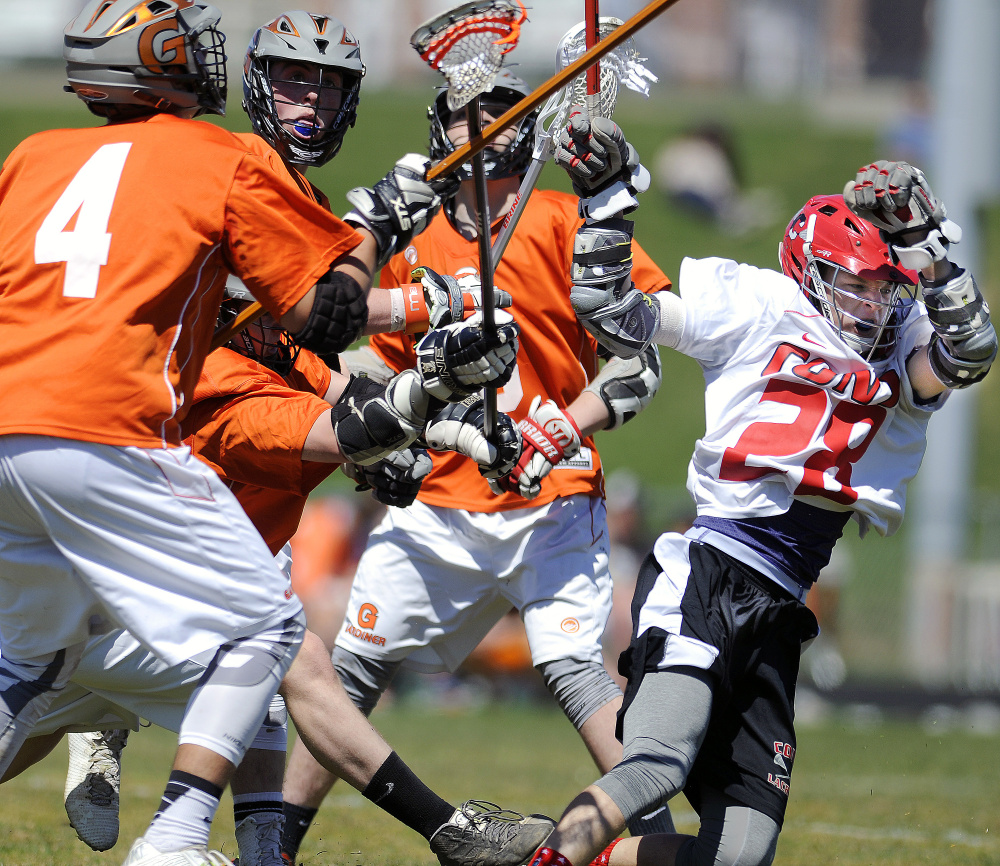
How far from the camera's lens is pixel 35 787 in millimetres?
6707

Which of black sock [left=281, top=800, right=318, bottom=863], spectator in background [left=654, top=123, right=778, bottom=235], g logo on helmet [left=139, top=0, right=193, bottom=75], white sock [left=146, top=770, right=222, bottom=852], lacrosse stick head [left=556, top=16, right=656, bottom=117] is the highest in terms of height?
g logo on helmet [left=139, top=0, right=193, bottom=75]

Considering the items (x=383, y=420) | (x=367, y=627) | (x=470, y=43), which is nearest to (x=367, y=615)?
(x=367, y=627)

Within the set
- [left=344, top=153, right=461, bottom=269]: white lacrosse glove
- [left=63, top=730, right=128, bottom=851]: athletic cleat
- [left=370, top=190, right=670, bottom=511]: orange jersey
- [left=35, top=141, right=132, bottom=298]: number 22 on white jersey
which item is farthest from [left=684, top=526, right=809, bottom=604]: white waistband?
[left=63, top=730, right=128, bottom=851]: athletic cleat

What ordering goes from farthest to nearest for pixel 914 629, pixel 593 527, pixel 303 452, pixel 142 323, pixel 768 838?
pixel 914 629
pixel 593 527
pixel 303 452
pixel 768 838
pixel 142 323

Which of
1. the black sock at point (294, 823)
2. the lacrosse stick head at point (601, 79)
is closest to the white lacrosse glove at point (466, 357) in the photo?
the lacrosse stick head at point (601, 79)

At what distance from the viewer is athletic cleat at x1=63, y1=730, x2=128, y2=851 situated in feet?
14.0

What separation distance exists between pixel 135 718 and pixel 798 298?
2411mm

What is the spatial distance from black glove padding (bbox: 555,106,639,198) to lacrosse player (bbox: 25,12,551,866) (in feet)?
1.97

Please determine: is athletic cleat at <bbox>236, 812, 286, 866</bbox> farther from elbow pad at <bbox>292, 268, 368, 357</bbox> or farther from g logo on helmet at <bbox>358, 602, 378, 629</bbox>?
elbow pad at <bbox>292, 268, 368, 357</bbox>

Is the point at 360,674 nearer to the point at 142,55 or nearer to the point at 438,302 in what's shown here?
the point at 438,302

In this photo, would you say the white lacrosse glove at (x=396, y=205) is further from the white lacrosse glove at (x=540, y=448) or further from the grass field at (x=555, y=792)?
the grass field at (x=555, y=792)

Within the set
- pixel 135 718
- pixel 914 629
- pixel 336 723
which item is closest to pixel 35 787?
pixel 135 718

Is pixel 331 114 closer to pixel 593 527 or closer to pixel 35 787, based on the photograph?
pixel 593 527

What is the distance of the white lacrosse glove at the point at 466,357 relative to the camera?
10.9ft
